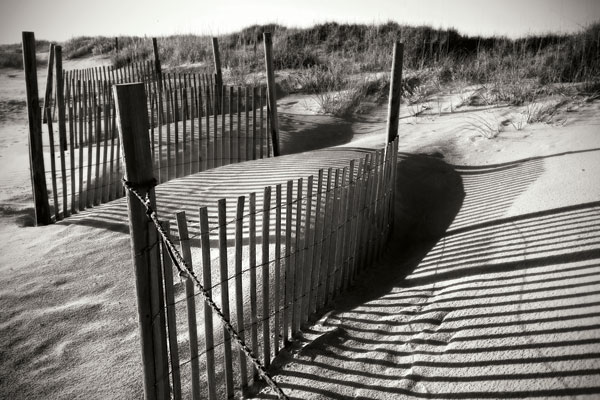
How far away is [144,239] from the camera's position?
190 centimetres

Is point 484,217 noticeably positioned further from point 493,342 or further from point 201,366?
point 201,366

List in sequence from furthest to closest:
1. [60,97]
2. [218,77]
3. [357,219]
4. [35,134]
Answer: [218,77] → [60,97] → [35,134] → [357,219]

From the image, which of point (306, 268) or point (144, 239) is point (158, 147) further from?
point (144, 239)

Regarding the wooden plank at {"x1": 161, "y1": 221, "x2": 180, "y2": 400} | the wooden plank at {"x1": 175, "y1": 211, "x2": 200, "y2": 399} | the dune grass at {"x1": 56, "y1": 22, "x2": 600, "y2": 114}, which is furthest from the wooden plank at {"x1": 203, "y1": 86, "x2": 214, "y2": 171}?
the wooden plank at {"x1": 161, "y1": 221, "x2": 180, "y2": 400}

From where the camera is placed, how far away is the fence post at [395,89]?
434cm

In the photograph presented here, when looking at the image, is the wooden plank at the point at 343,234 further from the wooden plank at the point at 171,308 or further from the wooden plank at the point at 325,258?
the wooden plank at the point at 171,308

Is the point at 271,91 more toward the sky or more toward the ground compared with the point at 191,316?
more toward the sky

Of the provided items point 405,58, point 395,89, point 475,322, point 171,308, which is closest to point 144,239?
point 171,308

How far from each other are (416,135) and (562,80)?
13.8ft

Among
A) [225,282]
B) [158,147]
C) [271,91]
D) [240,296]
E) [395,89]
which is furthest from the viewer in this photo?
[271,91]

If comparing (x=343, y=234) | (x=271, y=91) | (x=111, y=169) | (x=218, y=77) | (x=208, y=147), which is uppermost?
(x=218, y=77)

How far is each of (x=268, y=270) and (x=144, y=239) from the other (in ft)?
3.39

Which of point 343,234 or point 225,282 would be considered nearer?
point 225,282

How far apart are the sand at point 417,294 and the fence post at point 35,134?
316 millimetres
